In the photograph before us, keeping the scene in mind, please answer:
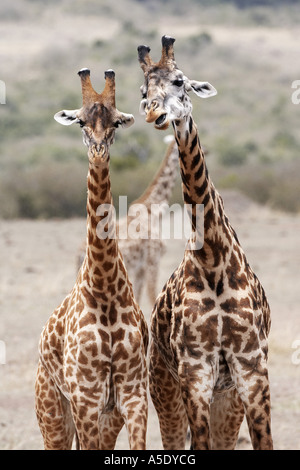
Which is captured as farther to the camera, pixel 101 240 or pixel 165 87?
pixel 101 240

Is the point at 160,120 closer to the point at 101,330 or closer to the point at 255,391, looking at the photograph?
the point at 101,330

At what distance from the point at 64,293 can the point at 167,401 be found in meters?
8.49

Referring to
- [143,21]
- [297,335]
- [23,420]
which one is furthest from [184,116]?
[143,21]

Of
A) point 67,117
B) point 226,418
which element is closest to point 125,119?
point 67,117

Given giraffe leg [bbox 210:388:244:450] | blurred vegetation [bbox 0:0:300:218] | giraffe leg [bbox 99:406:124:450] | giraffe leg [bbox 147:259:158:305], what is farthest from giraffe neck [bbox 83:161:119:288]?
blurred vegetation [bbox 0:0:300:218]

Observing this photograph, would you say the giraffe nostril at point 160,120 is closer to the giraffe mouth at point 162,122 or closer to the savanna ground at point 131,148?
the giraffe mouth at point 162,122

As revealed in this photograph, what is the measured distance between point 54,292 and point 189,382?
9.34m

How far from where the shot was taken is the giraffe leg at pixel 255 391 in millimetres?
5238

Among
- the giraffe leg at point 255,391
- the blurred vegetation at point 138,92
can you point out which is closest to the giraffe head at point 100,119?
the giraffe leg at point 255,391

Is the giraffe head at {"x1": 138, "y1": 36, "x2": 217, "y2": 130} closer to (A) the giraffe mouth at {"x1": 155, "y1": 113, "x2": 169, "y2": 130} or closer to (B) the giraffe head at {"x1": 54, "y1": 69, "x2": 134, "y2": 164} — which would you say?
(A) the giraffe mouth at {"x1": 155, "y1": 113, "x2": 169, "y2": 130}

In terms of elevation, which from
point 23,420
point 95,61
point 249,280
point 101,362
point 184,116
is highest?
point 95,61

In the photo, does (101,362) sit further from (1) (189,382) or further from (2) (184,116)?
(2) (184,116)

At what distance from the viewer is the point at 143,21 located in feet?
204

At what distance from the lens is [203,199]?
525 cm
